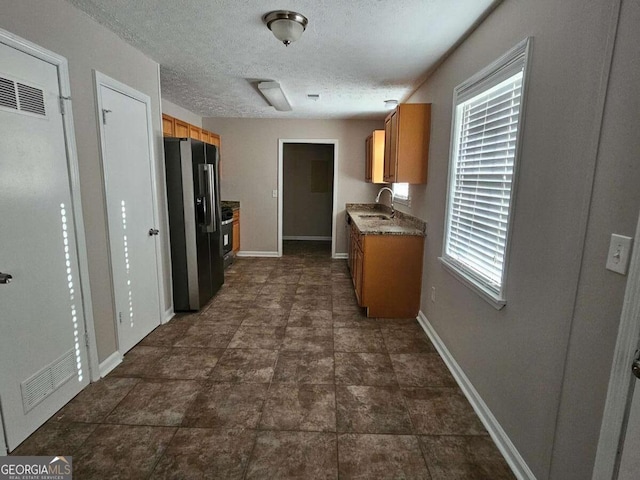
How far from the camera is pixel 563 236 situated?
1320mm

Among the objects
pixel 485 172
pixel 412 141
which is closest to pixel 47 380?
pixel 485 172

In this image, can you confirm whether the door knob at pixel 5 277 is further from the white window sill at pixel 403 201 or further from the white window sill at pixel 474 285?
the white window sill at pixel 403 201

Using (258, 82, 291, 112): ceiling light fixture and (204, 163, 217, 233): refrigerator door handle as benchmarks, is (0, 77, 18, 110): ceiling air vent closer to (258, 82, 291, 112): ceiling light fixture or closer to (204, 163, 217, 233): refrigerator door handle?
(204, 163, 217, 233): refrigerator door handle

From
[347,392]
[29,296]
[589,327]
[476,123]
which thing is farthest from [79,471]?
[476,123]

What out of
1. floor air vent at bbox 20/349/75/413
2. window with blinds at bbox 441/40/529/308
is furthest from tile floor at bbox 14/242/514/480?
window with blinds at bbox 441/40/529/308

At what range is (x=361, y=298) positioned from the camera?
11.3 ft

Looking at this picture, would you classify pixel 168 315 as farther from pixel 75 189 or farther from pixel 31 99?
pixel 31 99

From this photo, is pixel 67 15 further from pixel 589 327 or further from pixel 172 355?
pixel 589 327

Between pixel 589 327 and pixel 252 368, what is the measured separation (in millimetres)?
2055

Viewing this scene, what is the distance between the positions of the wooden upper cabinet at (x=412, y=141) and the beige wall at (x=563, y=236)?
121 centimetres

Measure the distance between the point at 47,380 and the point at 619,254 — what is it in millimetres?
2724

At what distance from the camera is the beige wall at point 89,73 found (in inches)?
69.7

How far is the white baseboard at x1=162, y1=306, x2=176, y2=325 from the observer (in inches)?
127

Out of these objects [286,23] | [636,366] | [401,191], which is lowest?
[636,366]
